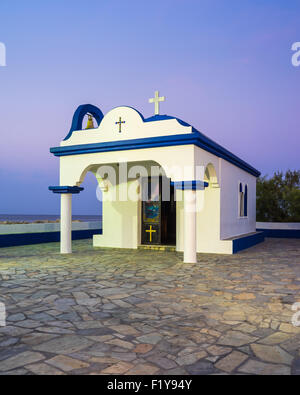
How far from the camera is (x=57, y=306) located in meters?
4.67

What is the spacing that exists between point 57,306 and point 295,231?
52.3ft

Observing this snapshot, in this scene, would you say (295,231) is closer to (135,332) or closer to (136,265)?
(136,265)

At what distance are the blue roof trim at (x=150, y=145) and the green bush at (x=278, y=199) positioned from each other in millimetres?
11910

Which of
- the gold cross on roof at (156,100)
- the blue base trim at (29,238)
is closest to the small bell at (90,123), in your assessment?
the gold cross on roof at (156,100)

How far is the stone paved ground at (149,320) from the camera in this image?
9.62 feet

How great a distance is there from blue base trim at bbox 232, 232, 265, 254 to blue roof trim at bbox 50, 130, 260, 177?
2873mm

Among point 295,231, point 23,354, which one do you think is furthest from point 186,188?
point 295,231

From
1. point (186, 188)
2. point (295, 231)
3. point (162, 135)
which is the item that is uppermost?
point (162, 135)

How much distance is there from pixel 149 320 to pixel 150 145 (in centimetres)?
584

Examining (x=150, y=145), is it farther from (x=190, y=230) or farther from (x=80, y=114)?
(x=80, y=114)

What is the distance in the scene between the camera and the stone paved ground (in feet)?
9.62

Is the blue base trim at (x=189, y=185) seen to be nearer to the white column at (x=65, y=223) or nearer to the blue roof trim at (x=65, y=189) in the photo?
the blue roof trim at (x=65, y=189)

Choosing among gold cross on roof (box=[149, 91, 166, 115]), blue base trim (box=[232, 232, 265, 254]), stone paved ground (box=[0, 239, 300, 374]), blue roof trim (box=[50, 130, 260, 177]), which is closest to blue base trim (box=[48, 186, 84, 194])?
blue roof trim (box=[50, 130, 260, 177])
